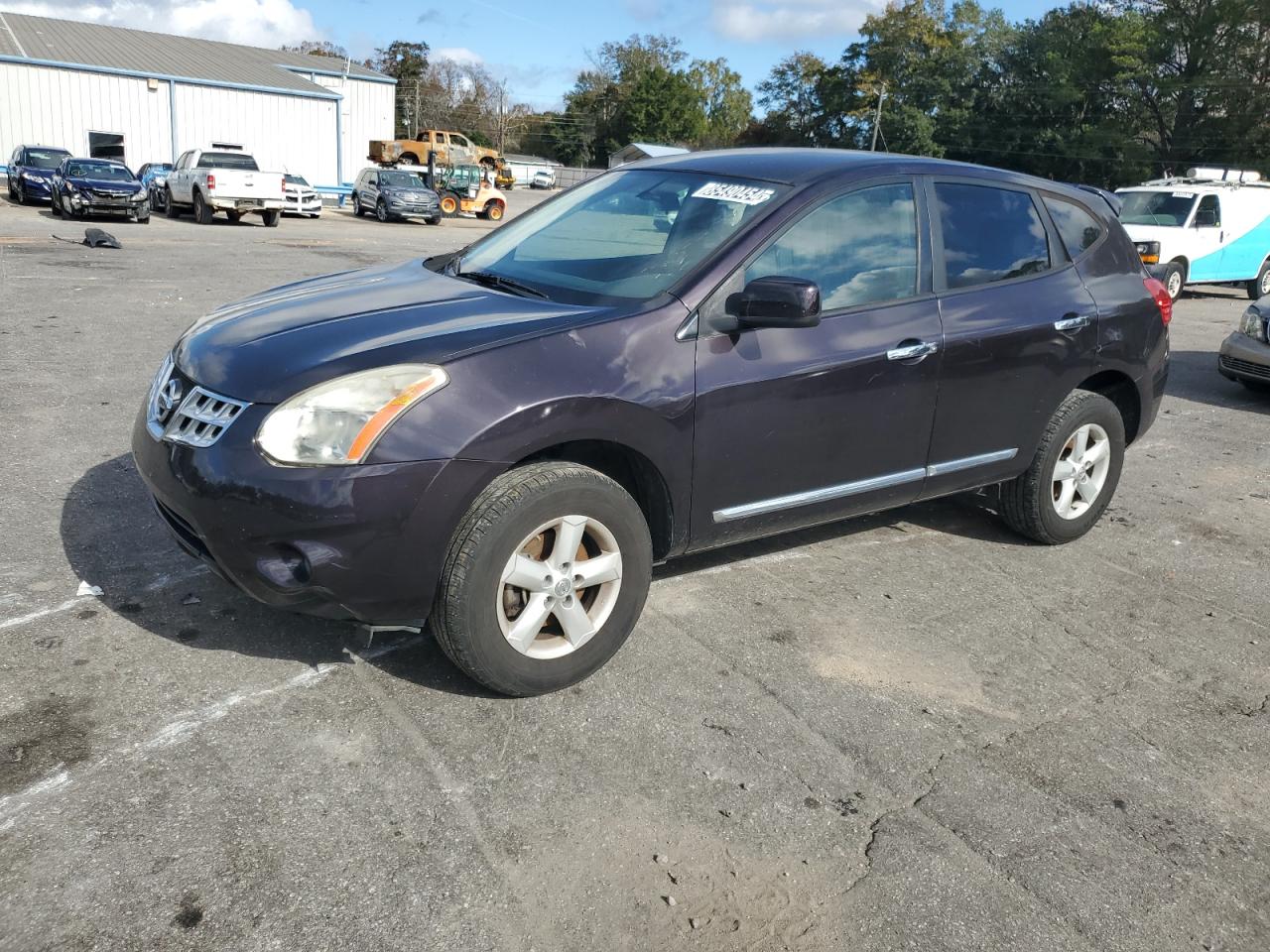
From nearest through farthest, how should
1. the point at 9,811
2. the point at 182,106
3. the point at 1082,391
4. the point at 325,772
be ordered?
the point at 9,811 < the point at 325,772 < the point at 1082,391 < the point at 182,106

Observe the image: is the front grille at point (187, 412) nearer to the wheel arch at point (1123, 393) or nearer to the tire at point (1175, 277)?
the wheel arch at point (1123, 393)

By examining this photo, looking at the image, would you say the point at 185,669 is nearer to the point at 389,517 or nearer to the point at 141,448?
the point at 141,448

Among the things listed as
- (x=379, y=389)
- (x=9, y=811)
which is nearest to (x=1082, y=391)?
(x=379, y=389)

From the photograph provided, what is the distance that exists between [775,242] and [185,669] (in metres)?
2.52

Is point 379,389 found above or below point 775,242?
below

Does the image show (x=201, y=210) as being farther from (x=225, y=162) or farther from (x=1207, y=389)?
(x=1207, y=389)

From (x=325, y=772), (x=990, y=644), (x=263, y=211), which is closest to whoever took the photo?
(x=325, y=772)

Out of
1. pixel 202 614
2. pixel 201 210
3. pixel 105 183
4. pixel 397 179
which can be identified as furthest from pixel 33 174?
pixel 202 614

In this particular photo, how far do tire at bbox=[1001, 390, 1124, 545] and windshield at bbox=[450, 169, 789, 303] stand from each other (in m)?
1.91

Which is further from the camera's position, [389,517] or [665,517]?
[665,517]

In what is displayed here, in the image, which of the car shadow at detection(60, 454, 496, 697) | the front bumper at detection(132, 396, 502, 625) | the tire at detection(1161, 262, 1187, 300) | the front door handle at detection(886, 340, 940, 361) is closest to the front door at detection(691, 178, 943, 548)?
the front door handle at detection(886, 340, 940, 361)

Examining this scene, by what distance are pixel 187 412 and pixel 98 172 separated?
23.7 m

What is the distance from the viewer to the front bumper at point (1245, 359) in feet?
29.6

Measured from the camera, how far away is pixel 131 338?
29.2ft
